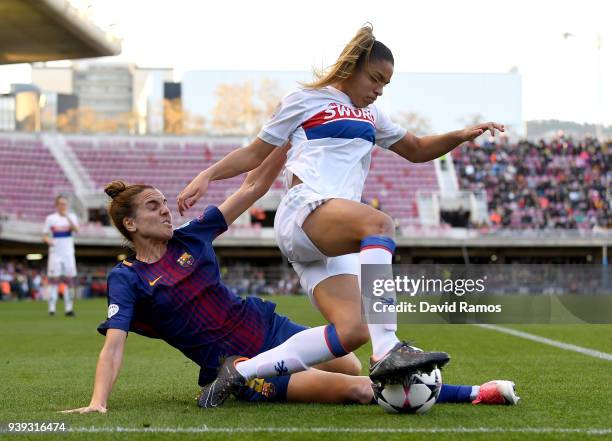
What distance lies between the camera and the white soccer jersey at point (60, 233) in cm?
1869

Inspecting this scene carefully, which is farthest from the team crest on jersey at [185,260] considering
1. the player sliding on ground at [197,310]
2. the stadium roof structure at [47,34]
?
the stadium roof structure at [47,34]

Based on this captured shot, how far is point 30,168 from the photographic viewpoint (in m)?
49.8

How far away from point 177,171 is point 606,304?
104 feet

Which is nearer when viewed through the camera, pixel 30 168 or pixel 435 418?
pixel 435 418

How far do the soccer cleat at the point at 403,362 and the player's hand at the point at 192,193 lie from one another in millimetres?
1248

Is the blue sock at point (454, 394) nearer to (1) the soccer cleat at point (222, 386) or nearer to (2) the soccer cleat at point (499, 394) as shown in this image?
(2) the soccer cleat at point (499, 394)

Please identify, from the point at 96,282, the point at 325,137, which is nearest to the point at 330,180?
the point at 325,137

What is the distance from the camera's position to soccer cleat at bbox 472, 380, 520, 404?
5.17 metres

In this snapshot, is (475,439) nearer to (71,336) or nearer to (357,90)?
(357,90)

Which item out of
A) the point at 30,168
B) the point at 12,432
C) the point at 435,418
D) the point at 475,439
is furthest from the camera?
the point at 30,168

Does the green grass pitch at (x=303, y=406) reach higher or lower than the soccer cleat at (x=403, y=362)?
lower

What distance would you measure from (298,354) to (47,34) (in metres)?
14.8

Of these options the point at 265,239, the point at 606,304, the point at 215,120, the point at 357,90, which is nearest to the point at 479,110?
the point at 215,120
